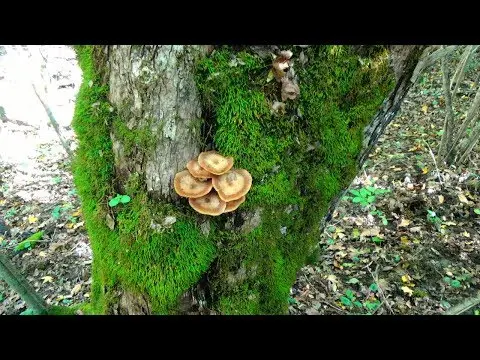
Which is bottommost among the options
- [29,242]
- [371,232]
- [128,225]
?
[29,242]

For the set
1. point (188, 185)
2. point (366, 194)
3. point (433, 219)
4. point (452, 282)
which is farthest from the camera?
point (366, 194)

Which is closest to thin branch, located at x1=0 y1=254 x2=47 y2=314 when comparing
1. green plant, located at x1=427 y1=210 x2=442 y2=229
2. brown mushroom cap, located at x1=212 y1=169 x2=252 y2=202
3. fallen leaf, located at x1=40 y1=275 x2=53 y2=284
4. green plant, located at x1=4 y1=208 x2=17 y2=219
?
brown mushroom cap, located at x1=212 y1=169 x2=252 y2=202

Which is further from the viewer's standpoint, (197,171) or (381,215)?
(381,215)

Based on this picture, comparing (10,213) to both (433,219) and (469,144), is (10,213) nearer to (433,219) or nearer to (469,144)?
(433,219)

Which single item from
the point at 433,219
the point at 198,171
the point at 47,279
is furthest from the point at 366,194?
the point at 47,279

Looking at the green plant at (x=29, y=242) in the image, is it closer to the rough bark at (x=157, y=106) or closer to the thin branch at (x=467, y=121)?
the rough bark at (x=157, y=106)

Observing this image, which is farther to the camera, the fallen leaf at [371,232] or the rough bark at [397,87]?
the fallen leaf at [371,232]

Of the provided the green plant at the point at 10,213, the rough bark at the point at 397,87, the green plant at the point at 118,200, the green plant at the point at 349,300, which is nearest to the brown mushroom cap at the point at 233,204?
the green plant at the point at 118,200

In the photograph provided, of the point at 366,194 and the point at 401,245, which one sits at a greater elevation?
the point at 366,194
